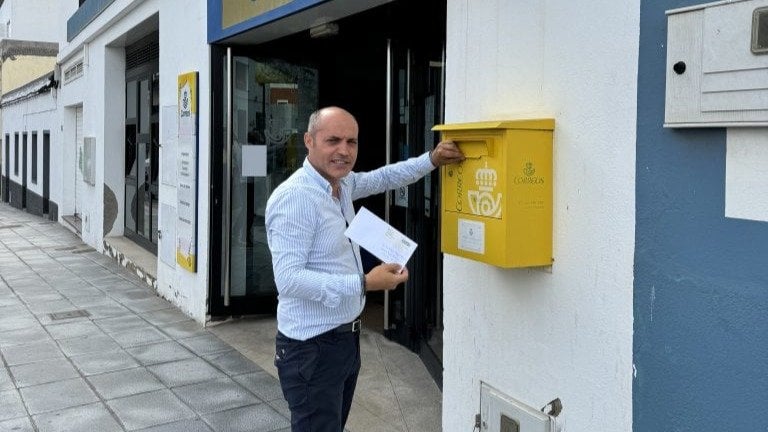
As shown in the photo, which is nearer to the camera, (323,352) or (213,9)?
(323,352)

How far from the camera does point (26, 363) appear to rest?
6.18 m

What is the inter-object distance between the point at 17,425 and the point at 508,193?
3714mm

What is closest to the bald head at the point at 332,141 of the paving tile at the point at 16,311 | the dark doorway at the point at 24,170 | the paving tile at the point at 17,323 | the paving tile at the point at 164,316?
the paving tile at the point at 164,316

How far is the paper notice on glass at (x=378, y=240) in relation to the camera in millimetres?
2947

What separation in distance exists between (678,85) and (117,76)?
1191cm

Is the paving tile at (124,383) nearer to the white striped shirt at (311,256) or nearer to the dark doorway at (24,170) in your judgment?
the white striped shirt at (311,256)

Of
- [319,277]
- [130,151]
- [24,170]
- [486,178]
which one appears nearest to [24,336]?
[319,277]

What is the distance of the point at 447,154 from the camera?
3189 millimetres

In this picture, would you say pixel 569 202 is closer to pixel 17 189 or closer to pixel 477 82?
pixel 477 82

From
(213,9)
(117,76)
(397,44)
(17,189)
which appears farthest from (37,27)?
(397,44)

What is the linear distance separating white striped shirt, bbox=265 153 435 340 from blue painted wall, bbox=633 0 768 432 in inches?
44.2

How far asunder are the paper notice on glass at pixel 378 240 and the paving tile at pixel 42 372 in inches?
153

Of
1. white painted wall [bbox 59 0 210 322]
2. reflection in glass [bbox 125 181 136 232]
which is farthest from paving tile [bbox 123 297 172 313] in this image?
reflection in glass [bbox 125 181 136 232]

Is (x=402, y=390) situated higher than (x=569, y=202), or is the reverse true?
(x=569, y=202)
